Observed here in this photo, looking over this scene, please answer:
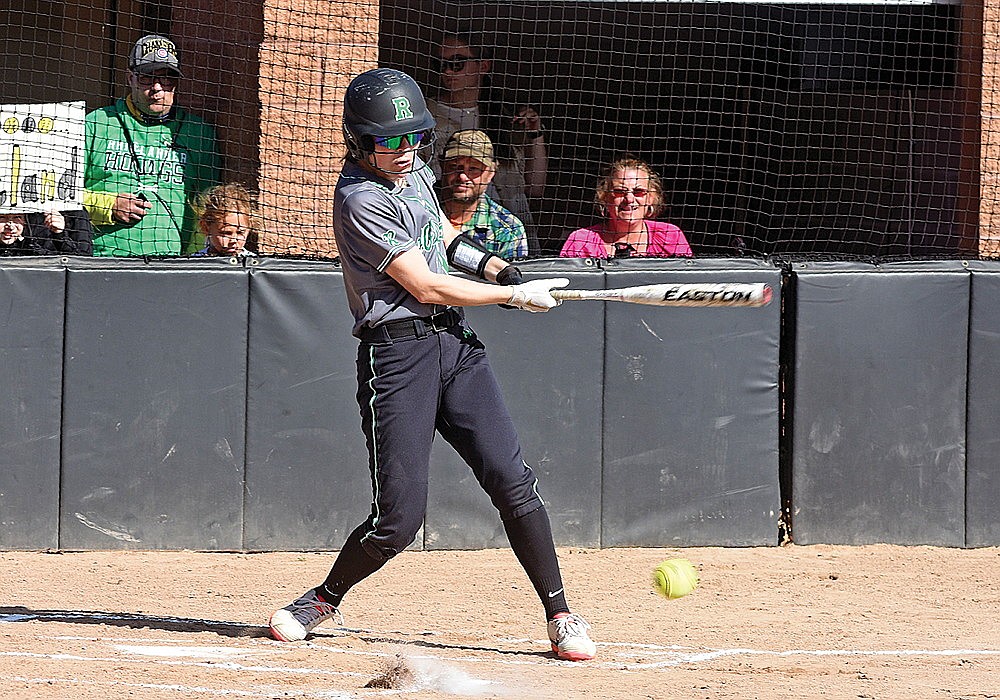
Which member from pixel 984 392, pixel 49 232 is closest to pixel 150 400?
pixel 49 232

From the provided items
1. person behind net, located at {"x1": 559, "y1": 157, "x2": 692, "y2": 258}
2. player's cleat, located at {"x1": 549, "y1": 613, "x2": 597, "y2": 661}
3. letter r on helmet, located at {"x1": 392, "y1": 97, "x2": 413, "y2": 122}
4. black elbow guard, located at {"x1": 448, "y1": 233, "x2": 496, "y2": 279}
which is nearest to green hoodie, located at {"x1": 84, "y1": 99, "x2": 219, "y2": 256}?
person behind net, located at {"x1": 559, "y1": 157, "x2": 692, "y2": 258}

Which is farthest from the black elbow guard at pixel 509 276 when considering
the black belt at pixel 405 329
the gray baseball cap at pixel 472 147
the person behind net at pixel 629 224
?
the person behind net at pixel 629 224

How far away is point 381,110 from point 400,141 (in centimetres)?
12

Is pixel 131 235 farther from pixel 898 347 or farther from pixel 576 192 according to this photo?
pixel 898 347

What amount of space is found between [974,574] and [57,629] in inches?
159

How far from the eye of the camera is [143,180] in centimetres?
641

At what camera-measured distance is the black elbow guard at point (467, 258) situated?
452 cm

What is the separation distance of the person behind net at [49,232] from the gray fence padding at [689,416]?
2.60 m

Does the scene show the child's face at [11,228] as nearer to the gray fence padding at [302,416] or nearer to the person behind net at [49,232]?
the person behind net at [49,232]

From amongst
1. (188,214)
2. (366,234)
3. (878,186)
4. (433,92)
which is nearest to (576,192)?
(433,92)

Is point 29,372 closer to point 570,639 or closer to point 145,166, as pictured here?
point 145,166

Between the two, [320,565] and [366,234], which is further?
[320,565]

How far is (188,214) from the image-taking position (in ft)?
21.3

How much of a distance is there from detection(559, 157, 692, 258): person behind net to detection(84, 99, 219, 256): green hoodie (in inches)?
76.4
